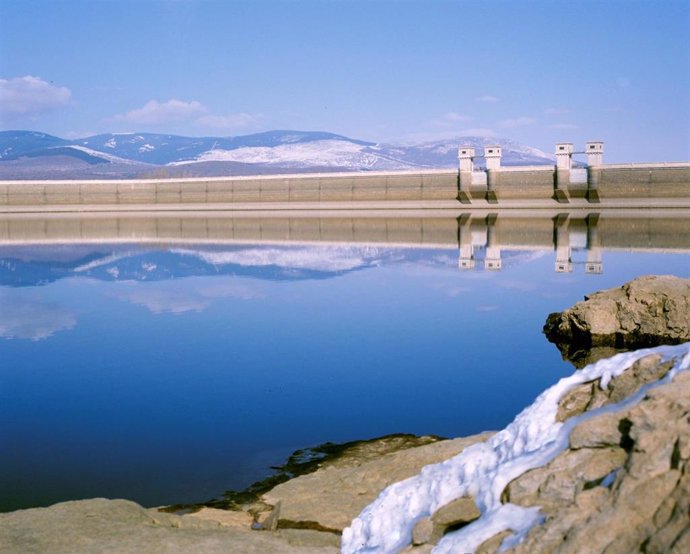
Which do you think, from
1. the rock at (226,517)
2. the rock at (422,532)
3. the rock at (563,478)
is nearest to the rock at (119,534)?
the rock at (226,517)

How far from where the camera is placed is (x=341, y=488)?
672cm

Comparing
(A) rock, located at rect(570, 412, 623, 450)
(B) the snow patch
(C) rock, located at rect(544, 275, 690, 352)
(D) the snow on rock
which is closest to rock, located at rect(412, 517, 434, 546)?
(D) the snow on rock

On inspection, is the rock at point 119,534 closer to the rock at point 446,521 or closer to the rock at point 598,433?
the rock at point 446,521

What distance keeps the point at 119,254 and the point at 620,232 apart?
1795cm

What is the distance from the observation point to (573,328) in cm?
1358

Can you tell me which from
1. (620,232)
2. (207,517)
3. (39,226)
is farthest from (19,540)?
(39,226)

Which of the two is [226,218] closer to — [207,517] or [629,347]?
[629,347]

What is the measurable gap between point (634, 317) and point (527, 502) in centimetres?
947

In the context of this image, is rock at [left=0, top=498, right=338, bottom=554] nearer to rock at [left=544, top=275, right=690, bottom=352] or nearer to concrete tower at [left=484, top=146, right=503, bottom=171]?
rock at [left=544, top=275, right=690, bottom=352]

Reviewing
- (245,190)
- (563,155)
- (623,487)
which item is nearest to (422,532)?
(623,487)

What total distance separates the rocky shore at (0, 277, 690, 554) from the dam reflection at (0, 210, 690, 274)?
659 inches

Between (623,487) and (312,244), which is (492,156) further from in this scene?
(623,487)

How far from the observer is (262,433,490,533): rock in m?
6.18

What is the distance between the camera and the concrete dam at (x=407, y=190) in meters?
49.2
